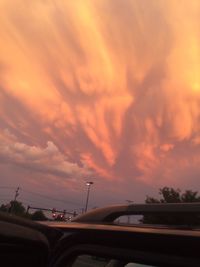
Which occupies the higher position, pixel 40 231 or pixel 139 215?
pixel 139 215

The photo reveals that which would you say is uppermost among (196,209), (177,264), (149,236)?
(196,209)

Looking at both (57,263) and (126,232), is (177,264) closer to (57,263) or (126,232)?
(126,232)

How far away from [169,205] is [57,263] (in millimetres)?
679

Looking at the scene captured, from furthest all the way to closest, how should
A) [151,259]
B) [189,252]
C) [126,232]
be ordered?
[126,232], [151,259], [189,252]

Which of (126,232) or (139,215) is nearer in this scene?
(126,232)

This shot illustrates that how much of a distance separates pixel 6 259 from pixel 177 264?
3.08ft

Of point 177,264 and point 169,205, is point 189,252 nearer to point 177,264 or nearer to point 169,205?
point 177,264

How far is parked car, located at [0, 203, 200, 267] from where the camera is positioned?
1816 mm

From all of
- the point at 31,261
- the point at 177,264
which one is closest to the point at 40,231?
the point at 31,261

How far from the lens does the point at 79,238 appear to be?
7.48 ft

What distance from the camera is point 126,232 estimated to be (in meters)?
2.05

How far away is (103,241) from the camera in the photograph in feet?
7.00

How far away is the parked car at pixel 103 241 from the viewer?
1.82 metres

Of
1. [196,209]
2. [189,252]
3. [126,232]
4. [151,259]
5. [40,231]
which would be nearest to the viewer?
[189,252]
